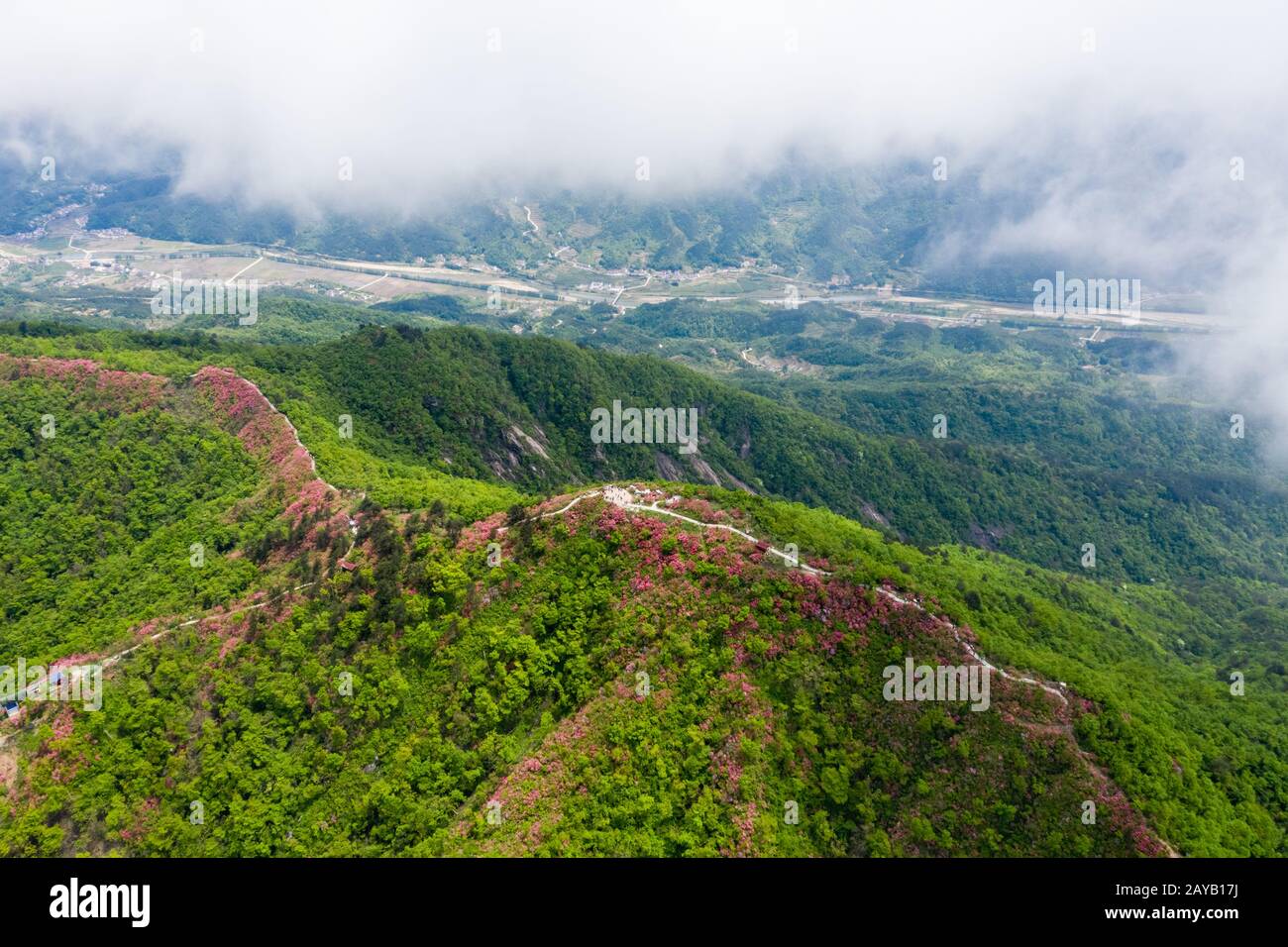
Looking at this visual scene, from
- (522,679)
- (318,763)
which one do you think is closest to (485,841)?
(522,679)

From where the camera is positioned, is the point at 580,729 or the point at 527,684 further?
the point at 527,684

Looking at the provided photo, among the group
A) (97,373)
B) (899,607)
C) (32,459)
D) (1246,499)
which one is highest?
(97,373)

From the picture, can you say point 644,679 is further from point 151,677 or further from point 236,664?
point 151,677

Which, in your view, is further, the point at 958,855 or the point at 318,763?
the point at 318,763

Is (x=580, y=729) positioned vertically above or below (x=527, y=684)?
below

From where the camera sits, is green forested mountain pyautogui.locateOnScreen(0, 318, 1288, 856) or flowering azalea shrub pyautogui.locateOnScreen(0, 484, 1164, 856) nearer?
flowering azalea shrub pyautogui.locateOnScreen(0, 484, 1164, 856)

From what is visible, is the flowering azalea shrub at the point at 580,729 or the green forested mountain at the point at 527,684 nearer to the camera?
the flowering azalea shrub at the point at 580,729
